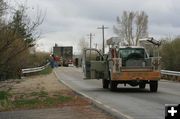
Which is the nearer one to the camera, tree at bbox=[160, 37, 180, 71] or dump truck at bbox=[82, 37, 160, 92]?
dump truck at bbox=[82, 37, 160, 92]

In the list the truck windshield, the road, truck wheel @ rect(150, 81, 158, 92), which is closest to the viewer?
the road

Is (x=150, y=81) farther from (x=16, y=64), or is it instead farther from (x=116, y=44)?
(x=16, y=64)

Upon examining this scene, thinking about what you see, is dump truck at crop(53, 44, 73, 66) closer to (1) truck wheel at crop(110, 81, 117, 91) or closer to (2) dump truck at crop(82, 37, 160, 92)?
(2) dump truck at crop(82, 37, 160, 92)

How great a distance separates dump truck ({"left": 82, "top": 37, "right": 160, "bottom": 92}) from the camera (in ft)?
72.5

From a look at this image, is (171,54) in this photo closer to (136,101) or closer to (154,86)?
(154,86)

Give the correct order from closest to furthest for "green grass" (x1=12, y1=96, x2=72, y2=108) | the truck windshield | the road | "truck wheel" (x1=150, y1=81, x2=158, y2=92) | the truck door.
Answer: the road, "green grass" (x1=12, y1=96, x2=72, y2=108), "truck wheel" (x1=150, y1=81, x2=158, y2=92), the truck windshield, the truck door

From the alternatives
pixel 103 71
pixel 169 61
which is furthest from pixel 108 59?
pixel 169 61

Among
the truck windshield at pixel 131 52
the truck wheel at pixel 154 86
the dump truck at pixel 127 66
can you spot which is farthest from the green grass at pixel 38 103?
the truck wheel at pixel 154 86

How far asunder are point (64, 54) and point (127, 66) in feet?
239

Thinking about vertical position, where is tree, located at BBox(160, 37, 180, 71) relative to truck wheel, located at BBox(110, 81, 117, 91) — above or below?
above

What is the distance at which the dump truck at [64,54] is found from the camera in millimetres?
93125

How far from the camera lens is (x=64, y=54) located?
95000 millimetres

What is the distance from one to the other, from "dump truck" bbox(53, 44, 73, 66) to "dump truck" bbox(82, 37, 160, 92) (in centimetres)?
6771

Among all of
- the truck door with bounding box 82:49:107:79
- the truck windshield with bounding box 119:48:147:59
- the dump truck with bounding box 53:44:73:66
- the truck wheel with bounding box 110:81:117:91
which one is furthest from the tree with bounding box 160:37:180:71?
the dump truck with bounding box 53:44:73:66
